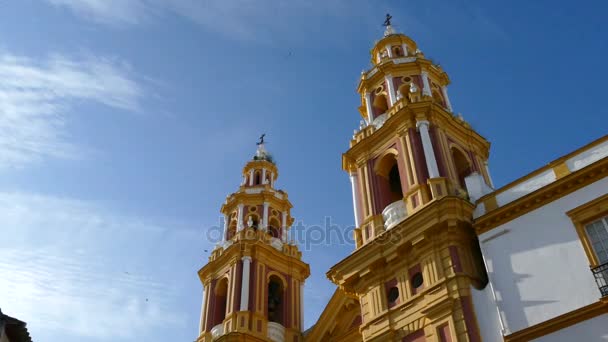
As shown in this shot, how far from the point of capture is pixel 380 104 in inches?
949

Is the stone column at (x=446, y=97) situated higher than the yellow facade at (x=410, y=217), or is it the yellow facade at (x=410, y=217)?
the stone column at (x=446, y=97)

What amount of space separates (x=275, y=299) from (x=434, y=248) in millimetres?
12680

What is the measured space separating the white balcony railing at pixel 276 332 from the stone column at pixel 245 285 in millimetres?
1372

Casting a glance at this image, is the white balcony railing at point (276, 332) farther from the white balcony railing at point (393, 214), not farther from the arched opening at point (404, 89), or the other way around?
the arched opening at point (404, 89)

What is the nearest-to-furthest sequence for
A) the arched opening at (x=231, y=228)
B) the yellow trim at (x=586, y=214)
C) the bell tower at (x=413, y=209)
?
1. the yellow trim at (x=586, y=214)
2. the bell tower at (x=413, y=209)
3. the arched opening at (x=231, y=228)

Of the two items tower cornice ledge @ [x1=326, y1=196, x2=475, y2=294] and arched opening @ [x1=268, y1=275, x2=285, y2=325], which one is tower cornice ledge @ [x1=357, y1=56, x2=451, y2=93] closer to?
tower cornice ledge @ [x1=326, y1=196, x2=475, y2=294]

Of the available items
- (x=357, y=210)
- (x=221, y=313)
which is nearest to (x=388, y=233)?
(x=357, y=210)

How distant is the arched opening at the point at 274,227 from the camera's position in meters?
30.5

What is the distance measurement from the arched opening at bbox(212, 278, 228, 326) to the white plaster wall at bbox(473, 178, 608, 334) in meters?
14.4

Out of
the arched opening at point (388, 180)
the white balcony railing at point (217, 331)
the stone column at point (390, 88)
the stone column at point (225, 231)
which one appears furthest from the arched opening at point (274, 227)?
the stone column at point (390, 88)

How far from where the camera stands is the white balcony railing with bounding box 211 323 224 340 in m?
24.9

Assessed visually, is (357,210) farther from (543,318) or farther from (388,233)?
(543,318)

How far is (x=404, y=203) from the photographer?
742 inches

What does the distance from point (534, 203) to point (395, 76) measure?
10.2m
